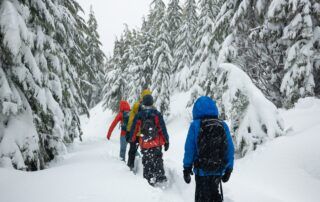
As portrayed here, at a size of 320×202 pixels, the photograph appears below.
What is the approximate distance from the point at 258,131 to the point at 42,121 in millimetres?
6369

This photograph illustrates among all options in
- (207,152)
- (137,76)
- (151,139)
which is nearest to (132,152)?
(151,139)

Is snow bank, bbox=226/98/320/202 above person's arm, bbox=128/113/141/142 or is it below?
below

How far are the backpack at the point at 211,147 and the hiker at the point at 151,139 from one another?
3065mm

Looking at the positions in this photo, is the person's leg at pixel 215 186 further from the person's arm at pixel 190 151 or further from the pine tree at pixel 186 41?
the pine tree at pixel 186 41

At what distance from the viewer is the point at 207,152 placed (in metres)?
4.50

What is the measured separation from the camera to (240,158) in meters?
8.45

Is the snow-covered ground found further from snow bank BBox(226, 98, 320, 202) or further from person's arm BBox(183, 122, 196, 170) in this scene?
person's arm BBox(183, 122, 196, 170)

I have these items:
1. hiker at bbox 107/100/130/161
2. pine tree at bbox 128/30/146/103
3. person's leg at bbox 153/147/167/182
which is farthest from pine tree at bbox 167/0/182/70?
person's leg at bbox 153/147/167/182

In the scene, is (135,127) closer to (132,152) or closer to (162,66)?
(132,152)

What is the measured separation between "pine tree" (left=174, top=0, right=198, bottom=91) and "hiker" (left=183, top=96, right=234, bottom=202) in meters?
27.4

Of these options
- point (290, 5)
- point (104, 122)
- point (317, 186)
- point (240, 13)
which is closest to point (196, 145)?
point (317, 186)

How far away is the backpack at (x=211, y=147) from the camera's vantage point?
4488 millimetres

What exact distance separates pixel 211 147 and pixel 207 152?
10 centimetres

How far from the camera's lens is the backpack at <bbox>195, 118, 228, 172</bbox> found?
177 inches
